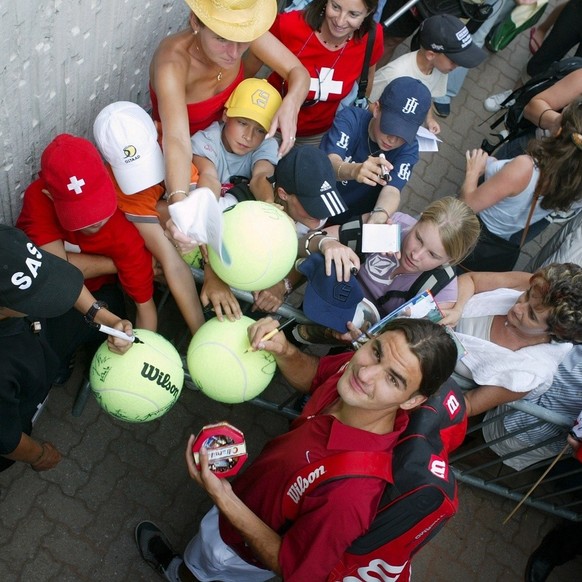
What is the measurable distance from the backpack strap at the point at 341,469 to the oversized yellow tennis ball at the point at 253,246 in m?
0.87

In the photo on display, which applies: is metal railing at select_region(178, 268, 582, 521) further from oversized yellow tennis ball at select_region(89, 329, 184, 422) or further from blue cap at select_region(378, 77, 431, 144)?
blue cap at select_region(378, 77, 431, 144)

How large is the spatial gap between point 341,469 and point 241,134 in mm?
2027

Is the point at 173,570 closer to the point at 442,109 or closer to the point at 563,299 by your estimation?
the point at 563,299

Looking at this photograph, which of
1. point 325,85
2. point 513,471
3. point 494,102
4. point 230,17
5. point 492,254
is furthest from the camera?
point 494,102

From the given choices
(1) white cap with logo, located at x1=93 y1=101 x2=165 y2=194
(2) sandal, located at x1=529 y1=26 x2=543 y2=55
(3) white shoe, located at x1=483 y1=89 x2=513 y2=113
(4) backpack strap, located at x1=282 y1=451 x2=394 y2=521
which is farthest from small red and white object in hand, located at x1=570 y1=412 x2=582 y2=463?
(2) sandal, located at x1=529 y1=26 x2=543 y2=55

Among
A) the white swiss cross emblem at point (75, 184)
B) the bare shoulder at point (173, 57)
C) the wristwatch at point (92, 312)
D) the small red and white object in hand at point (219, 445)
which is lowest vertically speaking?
the small red and white object in hand at point (219, 445)

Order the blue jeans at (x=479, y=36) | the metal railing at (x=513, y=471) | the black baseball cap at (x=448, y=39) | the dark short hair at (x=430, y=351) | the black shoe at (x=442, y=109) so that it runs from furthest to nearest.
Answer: the black shoe at (x=442, y=109) → the blue jeans at (x=479, y=36) → the black baseball cap at (x=448, y=39) → the metal railing at (x=513, y=471) → the dark short hair at (x=430, y=351)

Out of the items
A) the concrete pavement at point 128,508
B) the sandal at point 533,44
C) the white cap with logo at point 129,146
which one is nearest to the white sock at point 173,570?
the concrete pavement at point 128,508

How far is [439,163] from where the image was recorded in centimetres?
676

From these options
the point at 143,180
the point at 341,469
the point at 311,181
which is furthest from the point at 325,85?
the point at 341,469

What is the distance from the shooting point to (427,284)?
11.7ft

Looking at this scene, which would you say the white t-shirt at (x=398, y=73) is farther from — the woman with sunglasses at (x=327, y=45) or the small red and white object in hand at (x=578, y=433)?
the small red and white object in hand at (x=578, y=433)

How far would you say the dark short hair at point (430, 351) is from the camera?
259 cm

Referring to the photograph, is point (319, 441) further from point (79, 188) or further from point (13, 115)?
point (13, 115)
